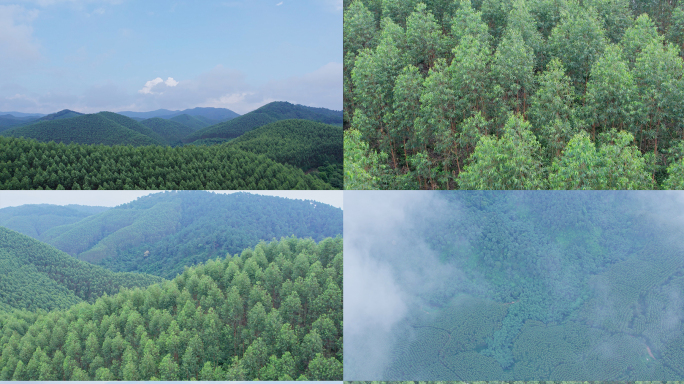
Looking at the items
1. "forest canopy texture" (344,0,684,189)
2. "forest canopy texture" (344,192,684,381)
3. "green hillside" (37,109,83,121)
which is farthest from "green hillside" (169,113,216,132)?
"forest canopy texture" (344,192,684,381)

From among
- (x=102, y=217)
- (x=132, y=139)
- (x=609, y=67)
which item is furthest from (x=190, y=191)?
(x=132, y=139)

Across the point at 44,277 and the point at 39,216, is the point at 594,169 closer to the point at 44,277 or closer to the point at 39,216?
the point at 39,216

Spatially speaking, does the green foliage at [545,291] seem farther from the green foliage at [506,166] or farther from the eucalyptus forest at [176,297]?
the green foliage at [506,166]

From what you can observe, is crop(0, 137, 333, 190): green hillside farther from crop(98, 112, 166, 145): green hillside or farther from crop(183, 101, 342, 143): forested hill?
crop(98, 112, 166, 145): green hillside

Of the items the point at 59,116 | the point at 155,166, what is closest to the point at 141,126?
the point at 59,116

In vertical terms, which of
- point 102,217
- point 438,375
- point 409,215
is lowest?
point 438,375

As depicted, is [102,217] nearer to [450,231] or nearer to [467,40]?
[450,231]

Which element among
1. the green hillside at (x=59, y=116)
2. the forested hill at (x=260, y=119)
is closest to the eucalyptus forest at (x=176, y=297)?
the forested hill at (x=260, y=119)
